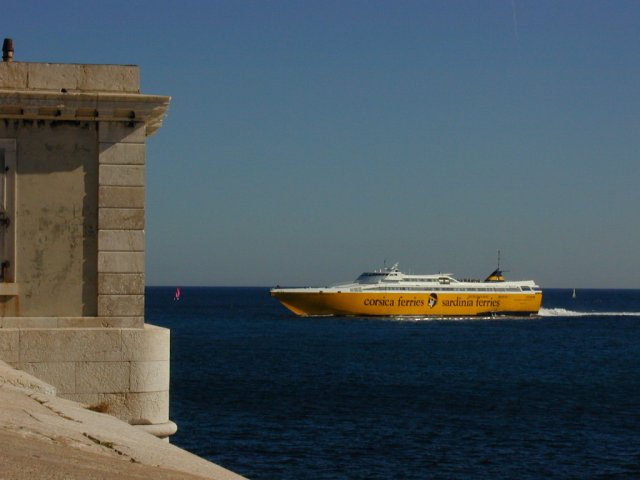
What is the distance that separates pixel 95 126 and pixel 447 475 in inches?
499

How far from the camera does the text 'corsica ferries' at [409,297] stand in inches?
3654

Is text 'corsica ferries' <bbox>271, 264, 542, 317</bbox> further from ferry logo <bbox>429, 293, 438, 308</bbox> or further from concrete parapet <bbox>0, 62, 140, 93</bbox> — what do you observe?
concrete parapet <bbox>0, 62, 140, 93</bbox>

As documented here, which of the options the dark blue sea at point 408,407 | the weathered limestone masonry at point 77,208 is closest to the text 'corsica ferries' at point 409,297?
the dark blue sea at point 408,407

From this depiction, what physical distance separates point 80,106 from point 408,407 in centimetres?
2342

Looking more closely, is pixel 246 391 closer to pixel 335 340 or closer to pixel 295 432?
pixel 295 432

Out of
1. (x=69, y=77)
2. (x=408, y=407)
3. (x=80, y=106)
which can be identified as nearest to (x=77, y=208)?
(x=80, y=106)

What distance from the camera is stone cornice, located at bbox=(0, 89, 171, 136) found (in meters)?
11.2

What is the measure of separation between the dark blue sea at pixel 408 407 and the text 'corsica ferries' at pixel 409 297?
22.0 meters

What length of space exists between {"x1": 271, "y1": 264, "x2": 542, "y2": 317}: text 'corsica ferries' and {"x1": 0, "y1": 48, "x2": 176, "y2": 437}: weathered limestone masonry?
3174 inches

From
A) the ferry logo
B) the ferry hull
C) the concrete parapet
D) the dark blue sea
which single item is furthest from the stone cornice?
the ferry logo

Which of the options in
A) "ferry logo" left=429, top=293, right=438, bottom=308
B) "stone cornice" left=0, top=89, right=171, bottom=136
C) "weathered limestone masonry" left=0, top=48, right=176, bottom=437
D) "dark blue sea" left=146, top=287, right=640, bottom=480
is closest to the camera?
"stone cornice" left=0, top=89, right=171, bottom=136

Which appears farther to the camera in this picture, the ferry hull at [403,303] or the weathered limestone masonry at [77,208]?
the ferry hull at [403,303]

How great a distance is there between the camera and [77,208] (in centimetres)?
1144

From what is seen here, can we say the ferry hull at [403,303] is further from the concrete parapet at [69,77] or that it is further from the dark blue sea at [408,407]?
the concrete parapet at [69,77]
